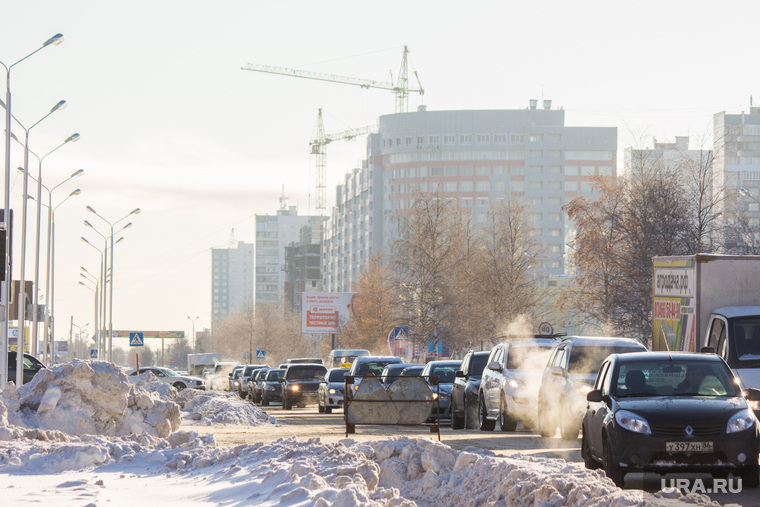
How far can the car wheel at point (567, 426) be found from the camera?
20812 millimetres

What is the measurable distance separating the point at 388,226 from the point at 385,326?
98449mm

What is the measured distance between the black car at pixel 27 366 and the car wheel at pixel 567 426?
23.6m

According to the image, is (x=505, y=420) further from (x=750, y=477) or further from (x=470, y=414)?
(x=750, y=477)

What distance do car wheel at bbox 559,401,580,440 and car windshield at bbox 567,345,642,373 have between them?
2.74 feet

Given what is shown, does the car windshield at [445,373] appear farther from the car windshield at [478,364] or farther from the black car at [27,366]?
the black car at [27,366]

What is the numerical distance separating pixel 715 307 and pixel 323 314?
7346cm

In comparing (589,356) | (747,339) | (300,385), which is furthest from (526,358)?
(300,385)

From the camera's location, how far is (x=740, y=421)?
13156 mm

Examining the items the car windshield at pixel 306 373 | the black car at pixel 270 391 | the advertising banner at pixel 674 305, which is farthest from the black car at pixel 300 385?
the advertising banner at pixel 674 305

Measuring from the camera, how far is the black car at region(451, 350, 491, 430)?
86.4 ft

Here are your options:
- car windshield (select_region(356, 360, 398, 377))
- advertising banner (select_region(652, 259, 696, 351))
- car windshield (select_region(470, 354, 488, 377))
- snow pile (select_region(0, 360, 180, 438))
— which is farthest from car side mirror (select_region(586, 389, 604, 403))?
car windshield (select_region(356, 360, 398, 377))

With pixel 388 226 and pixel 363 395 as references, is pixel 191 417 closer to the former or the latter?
pixel 363 395

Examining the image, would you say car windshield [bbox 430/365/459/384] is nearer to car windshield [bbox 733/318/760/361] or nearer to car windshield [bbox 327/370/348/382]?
car windshield [bbox 327/370/348/382]

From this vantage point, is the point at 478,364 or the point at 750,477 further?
the point at 478,364
